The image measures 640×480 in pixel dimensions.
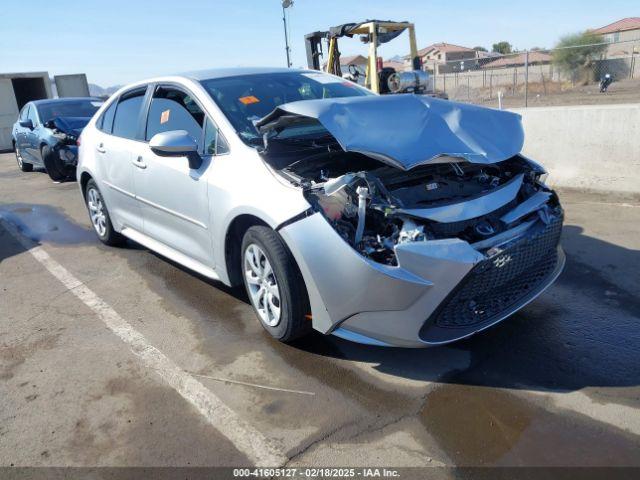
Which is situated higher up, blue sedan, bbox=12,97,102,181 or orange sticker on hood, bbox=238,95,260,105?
Answer: orange sticker on hood, bbox=238,95,260,105

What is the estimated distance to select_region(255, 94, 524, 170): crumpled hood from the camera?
319cm

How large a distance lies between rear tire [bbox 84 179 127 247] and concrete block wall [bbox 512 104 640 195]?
553cm

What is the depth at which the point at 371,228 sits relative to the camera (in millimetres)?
3018

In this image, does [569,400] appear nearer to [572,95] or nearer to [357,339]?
[357,339]

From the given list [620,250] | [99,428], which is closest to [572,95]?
[620,250]

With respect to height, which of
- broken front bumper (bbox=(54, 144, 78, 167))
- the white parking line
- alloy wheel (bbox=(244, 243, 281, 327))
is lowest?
the white parking line

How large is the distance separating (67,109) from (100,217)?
22.2 ft

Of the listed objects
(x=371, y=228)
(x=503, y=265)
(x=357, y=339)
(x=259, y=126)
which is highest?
(x=259, y=126)

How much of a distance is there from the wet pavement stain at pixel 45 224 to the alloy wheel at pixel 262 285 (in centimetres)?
355

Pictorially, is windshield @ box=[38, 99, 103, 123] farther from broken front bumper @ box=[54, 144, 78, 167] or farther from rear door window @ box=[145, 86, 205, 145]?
rear door window @ box=[145, 86, 205, 145]

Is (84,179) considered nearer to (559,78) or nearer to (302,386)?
(302,386)

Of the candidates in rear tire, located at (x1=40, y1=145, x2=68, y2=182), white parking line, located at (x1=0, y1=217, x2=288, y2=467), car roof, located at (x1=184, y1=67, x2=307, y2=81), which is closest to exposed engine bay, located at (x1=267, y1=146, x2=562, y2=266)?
white parking line, located at (x1=0, y1=217, x2=288, y2=467)

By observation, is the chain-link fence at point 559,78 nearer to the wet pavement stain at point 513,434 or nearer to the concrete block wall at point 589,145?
the concrete block wall at point 589,145

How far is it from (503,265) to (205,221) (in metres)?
2.03
